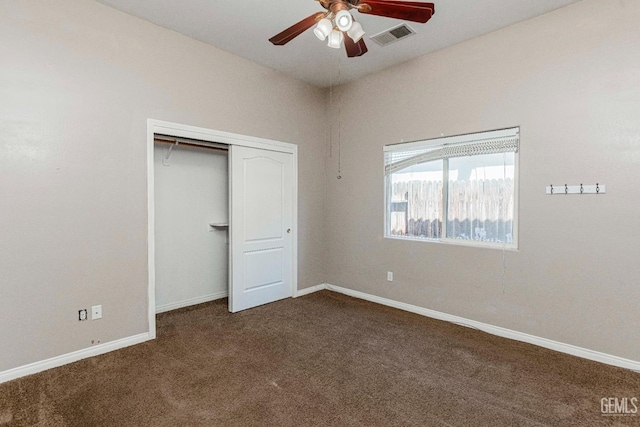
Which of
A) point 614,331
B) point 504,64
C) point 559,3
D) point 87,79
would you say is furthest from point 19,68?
point 614,331

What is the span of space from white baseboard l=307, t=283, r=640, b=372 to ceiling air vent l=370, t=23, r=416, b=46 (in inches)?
119

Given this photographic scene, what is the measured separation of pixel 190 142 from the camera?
144 inches

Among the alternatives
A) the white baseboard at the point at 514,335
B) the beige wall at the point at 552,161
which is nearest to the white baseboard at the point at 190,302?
the white baseboard at the point at 514,335

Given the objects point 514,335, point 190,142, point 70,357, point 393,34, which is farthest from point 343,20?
point 70,357

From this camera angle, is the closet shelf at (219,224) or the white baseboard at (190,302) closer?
the white baseboard at (190,302)

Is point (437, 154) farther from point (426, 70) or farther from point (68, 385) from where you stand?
point (68, 385)

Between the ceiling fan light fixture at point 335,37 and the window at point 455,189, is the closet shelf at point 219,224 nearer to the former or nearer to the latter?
the window at point 455,189

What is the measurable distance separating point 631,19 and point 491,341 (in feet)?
9.67

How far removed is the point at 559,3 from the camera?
270 cm

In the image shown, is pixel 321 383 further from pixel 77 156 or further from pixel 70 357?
pixel 77 156

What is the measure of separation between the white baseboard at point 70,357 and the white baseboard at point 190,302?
81cm

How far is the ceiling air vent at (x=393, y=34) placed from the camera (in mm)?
3027

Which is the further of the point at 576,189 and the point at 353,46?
the point at 576,189

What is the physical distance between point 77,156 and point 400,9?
277 cm
